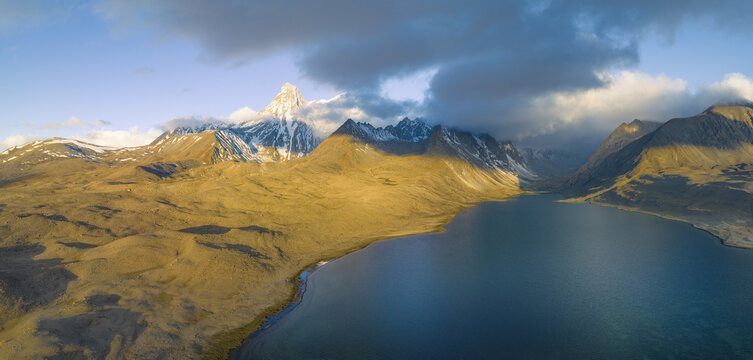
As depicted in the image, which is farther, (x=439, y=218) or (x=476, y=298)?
(x=439, y=218)

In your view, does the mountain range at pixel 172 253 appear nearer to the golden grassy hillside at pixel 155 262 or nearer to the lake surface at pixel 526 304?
the golden grassy hillside at pixel 155 262

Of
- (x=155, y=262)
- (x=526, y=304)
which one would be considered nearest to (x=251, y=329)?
(x=155, y=262)


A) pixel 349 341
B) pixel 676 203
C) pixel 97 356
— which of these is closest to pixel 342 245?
pixel 349 341

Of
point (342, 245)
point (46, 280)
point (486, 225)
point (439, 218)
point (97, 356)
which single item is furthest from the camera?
point (439, 218)

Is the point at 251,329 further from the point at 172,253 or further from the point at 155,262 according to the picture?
the point at 172,253

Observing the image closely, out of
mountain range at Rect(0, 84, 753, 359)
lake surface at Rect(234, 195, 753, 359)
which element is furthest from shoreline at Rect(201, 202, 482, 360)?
lake surface at Rect(234, 195, 753, 359)

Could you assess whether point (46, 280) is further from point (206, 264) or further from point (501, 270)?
point (501, 270)

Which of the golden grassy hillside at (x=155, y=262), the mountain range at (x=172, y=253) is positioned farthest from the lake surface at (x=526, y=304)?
the mountain range at (x=172, y=253)
